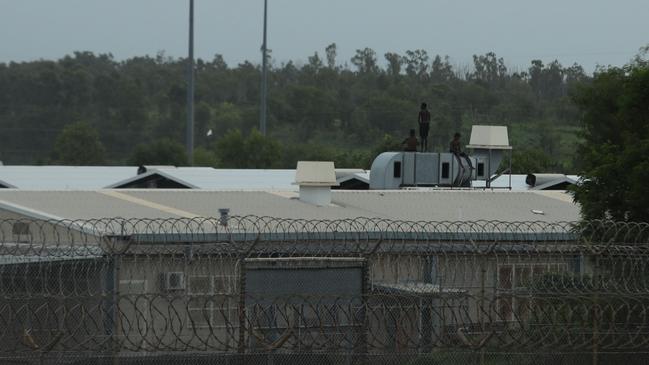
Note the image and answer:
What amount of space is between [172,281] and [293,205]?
10539 millimetres

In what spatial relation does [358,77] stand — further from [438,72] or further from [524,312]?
[524,312]

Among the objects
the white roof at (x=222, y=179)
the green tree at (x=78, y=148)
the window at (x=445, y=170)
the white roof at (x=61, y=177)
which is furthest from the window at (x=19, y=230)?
the green tree at (x=78, y=148)

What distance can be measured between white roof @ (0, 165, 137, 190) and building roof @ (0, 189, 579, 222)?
402 inches

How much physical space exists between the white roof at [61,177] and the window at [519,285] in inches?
796

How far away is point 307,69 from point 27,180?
95.0 m

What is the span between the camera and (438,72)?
131 meters

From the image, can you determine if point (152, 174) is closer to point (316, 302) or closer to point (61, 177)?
point (61, 177)

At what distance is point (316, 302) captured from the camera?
51.5ft

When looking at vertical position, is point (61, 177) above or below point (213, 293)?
below

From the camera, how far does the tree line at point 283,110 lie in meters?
89.9

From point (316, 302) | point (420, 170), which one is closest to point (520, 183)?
point (420, 170)

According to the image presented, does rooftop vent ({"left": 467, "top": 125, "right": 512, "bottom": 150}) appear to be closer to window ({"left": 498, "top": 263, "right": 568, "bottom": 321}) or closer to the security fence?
window ({"left": 498, "top": 263, "right": 568, "bottom": 321})

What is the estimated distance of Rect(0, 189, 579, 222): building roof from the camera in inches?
972

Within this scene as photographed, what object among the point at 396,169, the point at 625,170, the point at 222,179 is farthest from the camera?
the point at 222,179
